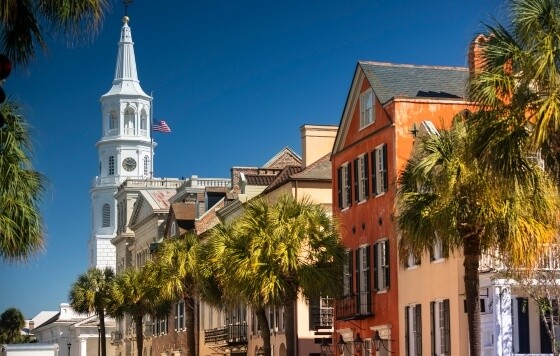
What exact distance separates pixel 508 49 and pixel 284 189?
38.7 meters

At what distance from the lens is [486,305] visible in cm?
4484

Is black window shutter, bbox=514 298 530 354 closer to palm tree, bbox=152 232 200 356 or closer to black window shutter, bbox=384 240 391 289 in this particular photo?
black window shutter, bbox=384 240 391 289

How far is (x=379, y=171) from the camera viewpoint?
2109 inches

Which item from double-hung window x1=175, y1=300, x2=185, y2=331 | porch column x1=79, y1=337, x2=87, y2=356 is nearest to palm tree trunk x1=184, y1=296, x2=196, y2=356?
double-hung window x1=175, y1=300, x2=185, y2=331

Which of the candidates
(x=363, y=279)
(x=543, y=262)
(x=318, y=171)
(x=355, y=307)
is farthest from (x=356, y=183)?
(x=543, y=262)

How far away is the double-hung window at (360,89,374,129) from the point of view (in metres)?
55.1

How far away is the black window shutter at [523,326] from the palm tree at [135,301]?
32679 mm

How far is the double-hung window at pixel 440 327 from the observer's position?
153 ft

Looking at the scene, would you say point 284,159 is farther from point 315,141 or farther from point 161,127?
point 161,127

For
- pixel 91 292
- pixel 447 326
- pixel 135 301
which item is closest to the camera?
pixel 447 326

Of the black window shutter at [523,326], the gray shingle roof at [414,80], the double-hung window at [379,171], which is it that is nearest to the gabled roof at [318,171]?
the gray shingle roof at [414,80]

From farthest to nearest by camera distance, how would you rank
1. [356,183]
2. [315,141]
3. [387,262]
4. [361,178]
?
1. [315,141]
2. [356,183]
3. [361,178]
4. [387,262]

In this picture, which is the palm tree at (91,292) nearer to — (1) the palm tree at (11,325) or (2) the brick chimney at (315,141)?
(2) the brick chimney at (315,141)

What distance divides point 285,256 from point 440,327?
665cm
